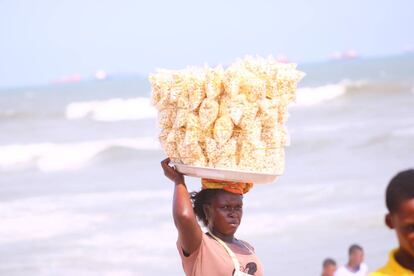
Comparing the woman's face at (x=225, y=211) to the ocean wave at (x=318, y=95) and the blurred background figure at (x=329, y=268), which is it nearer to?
the blurred background figure at (x=329, y=268)

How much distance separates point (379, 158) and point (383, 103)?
41.8ft

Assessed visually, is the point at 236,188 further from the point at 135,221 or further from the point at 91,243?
the point at 135,221

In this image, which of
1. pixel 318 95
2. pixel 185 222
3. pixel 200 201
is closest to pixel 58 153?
pixel 318 95

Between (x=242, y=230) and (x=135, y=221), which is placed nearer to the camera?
(x=242, y=230)

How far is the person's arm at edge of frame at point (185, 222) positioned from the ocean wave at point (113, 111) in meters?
28.0

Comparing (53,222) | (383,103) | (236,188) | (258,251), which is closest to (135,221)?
(53,222)

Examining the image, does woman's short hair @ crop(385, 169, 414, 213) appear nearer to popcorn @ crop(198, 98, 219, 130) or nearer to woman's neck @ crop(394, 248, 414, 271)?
woman's neck @ crop(394, 248, 414, 271)

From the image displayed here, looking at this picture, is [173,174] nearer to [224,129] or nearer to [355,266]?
[224,129]

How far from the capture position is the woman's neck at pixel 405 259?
234 cm

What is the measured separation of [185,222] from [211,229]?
26 centimetres

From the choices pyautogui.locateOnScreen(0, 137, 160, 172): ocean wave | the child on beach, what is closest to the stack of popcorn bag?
the child on beach

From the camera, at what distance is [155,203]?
1209 cm

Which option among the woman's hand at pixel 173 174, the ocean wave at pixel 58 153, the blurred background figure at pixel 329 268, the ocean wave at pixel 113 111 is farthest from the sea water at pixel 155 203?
the ocean wave at pixel 113 111

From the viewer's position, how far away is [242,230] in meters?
10.2
